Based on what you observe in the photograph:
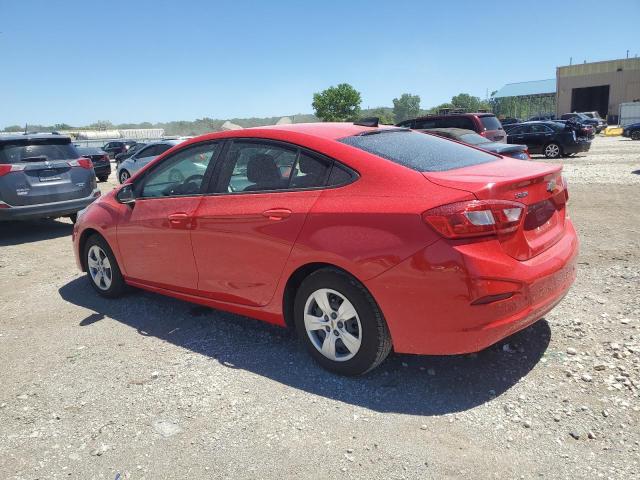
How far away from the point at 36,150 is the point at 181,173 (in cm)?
555

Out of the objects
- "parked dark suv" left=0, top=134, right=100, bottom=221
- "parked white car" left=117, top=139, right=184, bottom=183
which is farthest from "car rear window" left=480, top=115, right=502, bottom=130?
"parked dark suv" left=0, top=134, right=100, bottom=221

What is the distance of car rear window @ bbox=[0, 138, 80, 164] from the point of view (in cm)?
817

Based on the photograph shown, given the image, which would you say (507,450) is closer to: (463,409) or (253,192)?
(463,409)

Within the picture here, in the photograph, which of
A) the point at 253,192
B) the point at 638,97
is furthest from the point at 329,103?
the point at 253,192

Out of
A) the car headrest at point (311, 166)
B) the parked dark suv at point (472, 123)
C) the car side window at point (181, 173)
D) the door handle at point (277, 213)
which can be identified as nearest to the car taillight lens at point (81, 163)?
the car side window at point (181, 173)

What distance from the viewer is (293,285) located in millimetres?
3467

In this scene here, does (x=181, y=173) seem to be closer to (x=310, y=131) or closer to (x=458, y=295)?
(x=310, y=131)

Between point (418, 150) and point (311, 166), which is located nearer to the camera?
point (311, 166)

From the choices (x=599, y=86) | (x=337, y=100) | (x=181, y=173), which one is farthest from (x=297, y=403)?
(x=337, y=100)

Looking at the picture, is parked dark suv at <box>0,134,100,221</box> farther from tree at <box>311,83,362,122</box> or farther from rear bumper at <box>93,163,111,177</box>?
tree at <box>311,83,362,122</box>

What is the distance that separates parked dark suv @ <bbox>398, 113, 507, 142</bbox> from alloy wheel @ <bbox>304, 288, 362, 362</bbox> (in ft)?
38.1

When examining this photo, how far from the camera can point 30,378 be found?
3635 mm

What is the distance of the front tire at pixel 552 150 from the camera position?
19078 mm

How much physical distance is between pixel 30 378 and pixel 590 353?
12.9 feet
